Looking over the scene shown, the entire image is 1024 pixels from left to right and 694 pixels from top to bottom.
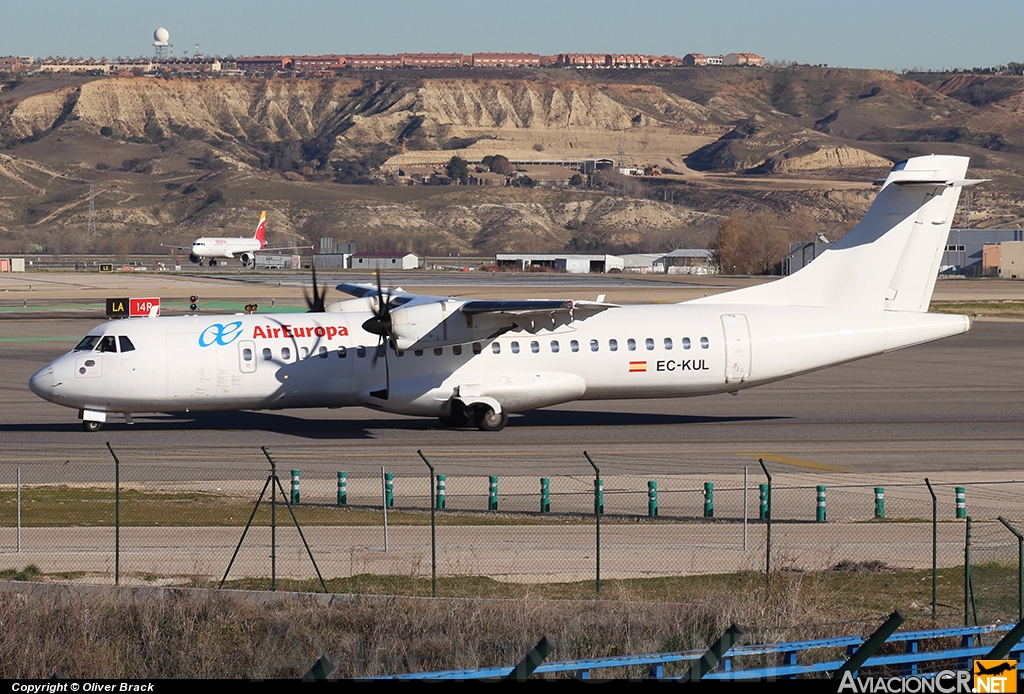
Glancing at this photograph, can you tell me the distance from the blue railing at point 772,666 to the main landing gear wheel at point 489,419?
20.6 metres

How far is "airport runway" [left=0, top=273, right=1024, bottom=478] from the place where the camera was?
1202 inches

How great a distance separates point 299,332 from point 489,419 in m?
6.04

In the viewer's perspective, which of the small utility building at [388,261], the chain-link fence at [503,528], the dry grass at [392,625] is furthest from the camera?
the small utility building at [388,261]

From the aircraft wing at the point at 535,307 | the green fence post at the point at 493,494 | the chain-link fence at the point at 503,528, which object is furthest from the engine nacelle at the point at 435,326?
the green fence post at the point at 493,494

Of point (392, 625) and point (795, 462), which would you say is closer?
point (392, 625)

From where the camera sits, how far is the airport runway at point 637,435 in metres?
30.5

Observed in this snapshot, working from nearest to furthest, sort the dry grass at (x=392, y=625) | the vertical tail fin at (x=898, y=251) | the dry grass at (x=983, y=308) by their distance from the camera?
the dry grass at (x=392, y=625), the vertical tail fin at (x=898, y=251), the dry grass at (x=983, y=308)

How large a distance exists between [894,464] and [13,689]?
2361 cm

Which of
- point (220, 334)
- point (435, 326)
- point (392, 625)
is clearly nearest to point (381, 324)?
point (435, 326)

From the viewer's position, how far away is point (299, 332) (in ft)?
113

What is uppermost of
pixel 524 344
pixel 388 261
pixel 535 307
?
pixel 388 261

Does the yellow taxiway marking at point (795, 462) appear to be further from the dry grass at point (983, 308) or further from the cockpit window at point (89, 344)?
the dry grass at point (983, 308)

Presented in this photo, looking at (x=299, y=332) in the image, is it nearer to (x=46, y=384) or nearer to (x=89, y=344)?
(x=89, y=344)

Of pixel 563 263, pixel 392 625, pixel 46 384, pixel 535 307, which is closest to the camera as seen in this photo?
pixel 392 625
